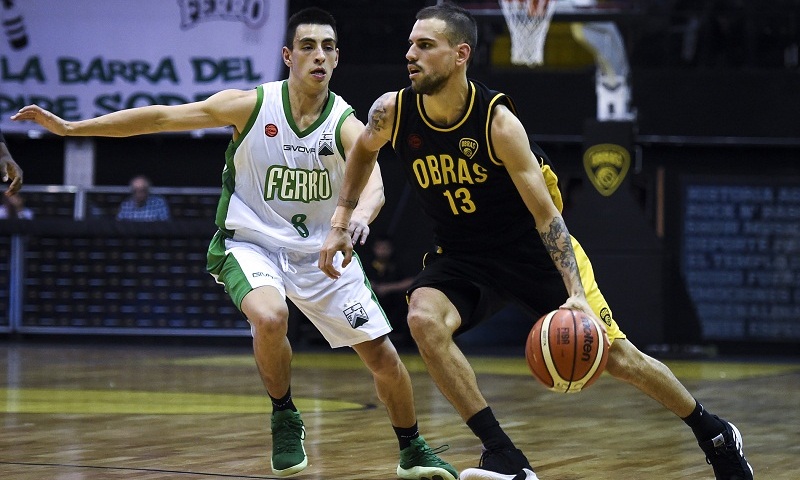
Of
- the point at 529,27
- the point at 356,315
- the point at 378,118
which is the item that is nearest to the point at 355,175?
the point at 378,118

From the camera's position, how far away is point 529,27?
1389 cm

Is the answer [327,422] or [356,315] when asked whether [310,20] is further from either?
[327,422]

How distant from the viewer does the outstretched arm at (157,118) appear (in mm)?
5828

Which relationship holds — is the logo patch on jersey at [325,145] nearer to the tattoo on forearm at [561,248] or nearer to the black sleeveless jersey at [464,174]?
the black sleeveless jersey at [464,174]

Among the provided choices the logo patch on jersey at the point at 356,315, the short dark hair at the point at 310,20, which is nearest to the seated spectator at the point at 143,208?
the short dark hair at the point at 310,20

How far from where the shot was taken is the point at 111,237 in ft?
50.9

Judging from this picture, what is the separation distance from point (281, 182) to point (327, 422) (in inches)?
89.0

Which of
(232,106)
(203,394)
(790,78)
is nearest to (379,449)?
(232,106)

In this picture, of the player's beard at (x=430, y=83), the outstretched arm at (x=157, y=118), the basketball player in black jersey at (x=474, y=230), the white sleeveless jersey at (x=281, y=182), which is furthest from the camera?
the white sleeveless jersey at (x=281, y=182)

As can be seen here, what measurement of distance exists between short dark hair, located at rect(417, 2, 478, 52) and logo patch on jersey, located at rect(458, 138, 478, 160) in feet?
1.33

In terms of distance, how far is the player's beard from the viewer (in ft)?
17.4

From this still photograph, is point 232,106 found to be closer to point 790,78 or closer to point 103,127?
point 103,127

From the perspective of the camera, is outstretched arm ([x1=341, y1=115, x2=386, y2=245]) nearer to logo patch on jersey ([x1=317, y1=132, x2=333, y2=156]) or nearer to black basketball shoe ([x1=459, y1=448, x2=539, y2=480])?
logo patch on jersey ([x1=317, y1=132, x2=333, y2=156])

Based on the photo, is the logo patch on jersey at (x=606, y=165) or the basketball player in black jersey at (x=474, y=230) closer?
the basketball player in black jersey at (x=474, y=230)
